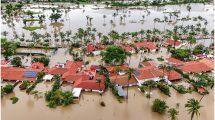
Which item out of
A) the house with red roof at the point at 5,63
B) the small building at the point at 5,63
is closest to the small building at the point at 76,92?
the small building at the point at 5,63

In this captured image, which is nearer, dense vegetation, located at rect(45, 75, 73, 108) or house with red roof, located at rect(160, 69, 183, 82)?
dense vegetation, located at rect(45, 75, 73, 108)

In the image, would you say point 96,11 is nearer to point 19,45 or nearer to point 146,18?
point 146,18

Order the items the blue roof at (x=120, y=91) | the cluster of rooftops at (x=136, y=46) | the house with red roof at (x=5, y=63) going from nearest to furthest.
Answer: the blue roof at (x=120, y=91) → the house with red roof at (x=5, y=63) → the cluster of rooftops at (x=136, y=46)

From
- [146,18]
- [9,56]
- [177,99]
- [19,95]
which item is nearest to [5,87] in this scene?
[19,95]

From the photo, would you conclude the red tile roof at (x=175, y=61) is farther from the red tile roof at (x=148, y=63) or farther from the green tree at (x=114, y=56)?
the green tree at (x=114, y=56)

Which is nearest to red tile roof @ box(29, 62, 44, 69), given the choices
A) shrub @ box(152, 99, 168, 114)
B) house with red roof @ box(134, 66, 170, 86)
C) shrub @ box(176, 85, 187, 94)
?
house with red roof @ box(134, 66, 170, 86)

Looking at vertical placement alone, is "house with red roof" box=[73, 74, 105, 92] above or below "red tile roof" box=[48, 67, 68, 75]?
below

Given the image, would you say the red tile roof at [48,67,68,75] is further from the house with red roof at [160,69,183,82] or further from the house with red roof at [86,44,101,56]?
the house with red roof at [160,69,183,82]
